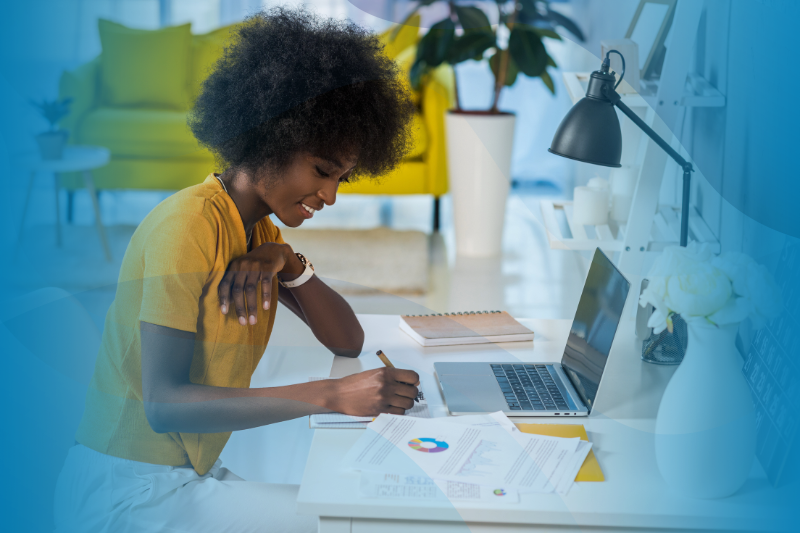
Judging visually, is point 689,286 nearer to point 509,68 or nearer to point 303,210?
point 303,210

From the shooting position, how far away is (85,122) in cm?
234

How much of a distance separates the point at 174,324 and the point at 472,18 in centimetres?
232

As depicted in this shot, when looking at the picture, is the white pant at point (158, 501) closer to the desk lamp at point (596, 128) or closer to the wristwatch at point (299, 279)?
the wristwatch at point (299, 279)

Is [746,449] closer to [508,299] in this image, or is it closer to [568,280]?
[508,299]

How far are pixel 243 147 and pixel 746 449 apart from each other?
2.32ft

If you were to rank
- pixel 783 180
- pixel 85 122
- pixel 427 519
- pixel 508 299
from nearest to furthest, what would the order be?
1. pixel 427 519
2. pixel 783 180
3. pixel 85 122
4. pixel 508 299

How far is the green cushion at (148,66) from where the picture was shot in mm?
2725

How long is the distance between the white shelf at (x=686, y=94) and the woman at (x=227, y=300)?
48 centimetres

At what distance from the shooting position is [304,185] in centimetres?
98

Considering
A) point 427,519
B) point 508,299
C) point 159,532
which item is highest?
point 427,519

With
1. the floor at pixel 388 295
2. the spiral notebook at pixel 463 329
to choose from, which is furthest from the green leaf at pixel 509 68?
the spiral notebook at pixel 463 329

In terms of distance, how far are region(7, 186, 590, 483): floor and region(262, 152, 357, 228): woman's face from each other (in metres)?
0.24

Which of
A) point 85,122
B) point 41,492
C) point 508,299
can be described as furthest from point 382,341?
point 85,122

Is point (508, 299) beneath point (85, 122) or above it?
beneath
